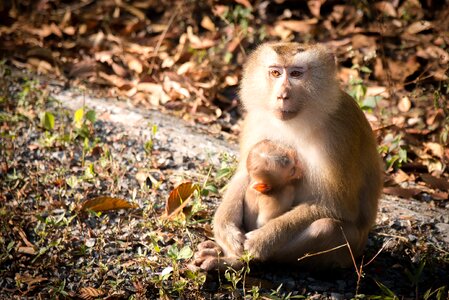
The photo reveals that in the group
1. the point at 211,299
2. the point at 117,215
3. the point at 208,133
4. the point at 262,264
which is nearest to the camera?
the point at 211,299

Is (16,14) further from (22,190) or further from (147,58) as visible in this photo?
(22,190)

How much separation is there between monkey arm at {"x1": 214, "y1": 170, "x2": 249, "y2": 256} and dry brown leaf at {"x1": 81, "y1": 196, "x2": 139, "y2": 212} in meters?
0.82

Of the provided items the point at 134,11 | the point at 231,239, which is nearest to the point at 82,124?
the point at 231,239

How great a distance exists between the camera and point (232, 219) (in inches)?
171

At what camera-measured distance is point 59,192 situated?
193 inches

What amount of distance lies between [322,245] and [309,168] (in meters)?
0.52

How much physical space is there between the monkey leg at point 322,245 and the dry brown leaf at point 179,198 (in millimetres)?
914

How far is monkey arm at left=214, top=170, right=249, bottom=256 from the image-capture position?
4230mm

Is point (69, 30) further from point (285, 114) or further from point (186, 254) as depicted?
point (186, 254)

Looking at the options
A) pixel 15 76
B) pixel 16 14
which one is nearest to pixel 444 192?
pixel 15 76

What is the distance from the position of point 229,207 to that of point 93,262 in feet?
3.26

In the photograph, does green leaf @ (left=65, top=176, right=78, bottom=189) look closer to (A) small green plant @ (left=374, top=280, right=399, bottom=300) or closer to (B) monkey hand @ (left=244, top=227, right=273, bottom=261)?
(B) monkey hand @ (left=244, top=227, right=273, bottom=261)

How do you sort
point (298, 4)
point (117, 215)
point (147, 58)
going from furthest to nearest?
1. point (298, 4)
2. point (147, 58)
3. point (117, 215)

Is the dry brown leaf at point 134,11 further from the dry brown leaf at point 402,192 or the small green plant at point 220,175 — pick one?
the dry brown leaf at point 402,192
